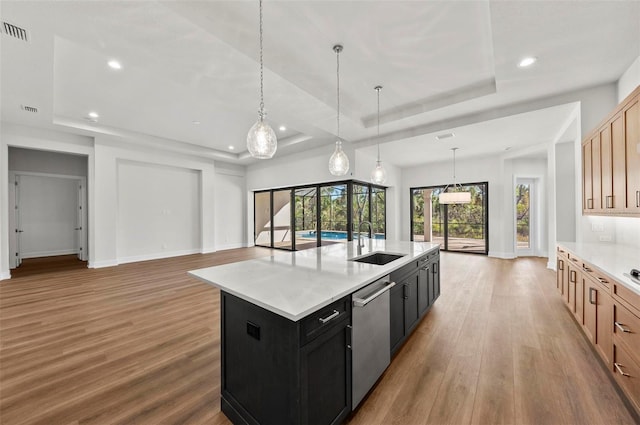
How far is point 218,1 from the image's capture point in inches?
82.4

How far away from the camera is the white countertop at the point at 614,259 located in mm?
1751

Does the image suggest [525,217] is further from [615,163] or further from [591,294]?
[591,294]

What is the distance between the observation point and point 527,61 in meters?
2.72

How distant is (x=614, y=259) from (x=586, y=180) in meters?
1.38

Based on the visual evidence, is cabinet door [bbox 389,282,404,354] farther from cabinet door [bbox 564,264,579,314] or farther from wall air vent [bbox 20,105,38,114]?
wall air vent [bbox 20,105,38,114]

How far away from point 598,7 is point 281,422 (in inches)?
144

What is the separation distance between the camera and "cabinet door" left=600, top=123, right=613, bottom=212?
2.54 meters

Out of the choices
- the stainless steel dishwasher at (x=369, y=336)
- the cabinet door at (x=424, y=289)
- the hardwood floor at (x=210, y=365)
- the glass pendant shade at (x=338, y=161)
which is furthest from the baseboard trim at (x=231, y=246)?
the stainless steel dishwasher at (x=369, y=336)

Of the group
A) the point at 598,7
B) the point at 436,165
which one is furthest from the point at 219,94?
the point at 436,165

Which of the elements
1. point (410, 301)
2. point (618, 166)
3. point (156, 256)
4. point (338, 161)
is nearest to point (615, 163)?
point (618, 166)

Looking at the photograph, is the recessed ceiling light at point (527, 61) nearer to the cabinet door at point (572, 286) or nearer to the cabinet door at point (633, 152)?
the cabinet door at point (633, 152)

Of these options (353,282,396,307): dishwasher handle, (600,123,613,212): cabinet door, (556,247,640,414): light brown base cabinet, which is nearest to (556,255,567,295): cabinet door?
(556,247,640,414): light brown base cabinet

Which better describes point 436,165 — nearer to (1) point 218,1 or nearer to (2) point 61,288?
(1) point 218,1

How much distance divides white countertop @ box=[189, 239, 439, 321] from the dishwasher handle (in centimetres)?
9
